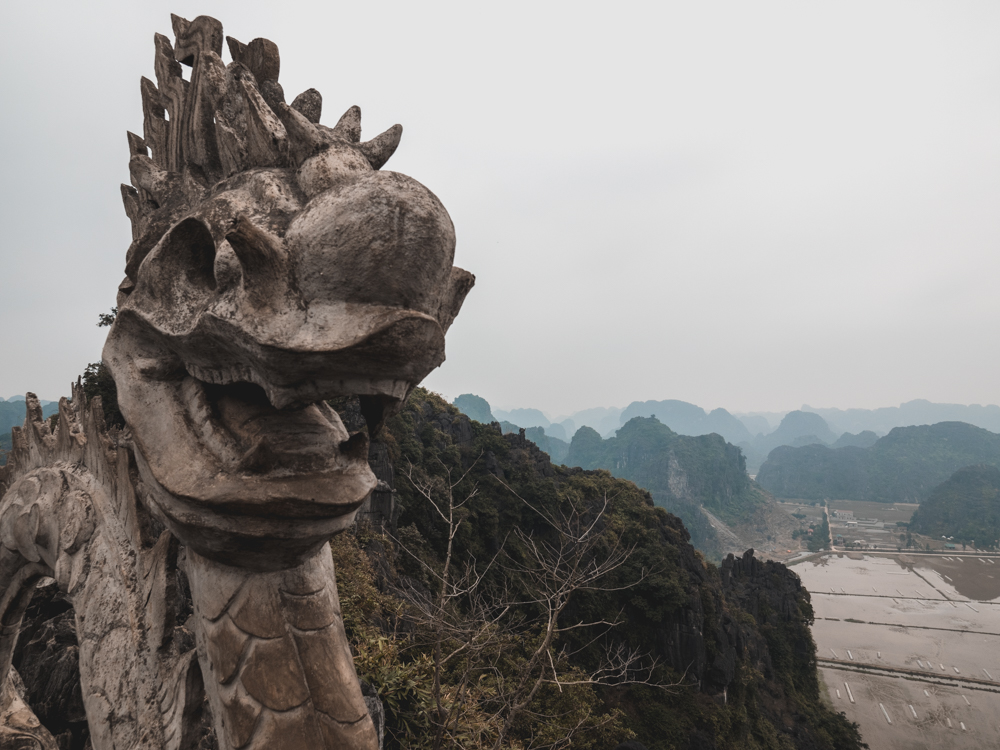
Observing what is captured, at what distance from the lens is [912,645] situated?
132ft

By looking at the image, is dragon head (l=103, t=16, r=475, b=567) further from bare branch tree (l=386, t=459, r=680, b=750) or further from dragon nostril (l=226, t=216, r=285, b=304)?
bare branch tree (l=386, t=459, r=680, b=750)

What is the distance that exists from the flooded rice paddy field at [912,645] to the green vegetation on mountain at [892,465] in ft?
148

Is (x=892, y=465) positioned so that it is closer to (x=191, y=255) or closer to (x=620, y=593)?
(x=620, y=593)

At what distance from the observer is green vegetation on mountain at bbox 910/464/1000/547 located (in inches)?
2708

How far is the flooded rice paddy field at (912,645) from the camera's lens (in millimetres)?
30703

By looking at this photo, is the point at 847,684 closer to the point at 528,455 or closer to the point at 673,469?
the point at 528,455

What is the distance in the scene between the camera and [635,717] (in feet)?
63.4

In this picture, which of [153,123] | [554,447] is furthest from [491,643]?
[554,447]

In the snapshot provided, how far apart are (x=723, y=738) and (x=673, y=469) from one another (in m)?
71.0

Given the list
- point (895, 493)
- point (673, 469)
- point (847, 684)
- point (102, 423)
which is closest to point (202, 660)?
point (102, 423)

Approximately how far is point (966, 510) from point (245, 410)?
9977 cm

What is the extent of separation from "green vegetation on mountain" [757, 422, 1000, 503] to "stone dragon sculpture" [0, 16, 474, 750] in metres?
129

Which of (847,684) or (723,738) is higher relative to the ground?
(723,738)

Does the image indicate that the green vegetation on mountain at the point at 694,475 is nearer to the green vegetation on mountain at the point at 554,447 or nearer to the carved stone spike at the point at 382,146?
the green vegetation on mountain at the point at 554,447
